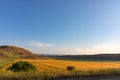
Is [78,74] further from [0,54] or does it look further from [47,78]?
[0,54]

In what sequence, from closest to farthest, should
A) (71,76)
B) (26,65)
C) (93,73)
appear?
1. (71,76)
2. (93,73)
3. (26,65)

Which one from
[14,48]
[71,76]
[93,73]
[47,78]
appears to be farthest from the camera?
[14,48]

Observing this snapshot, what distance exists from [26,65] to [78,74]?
19364 mm

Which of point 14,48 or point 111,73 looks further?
point 14,48

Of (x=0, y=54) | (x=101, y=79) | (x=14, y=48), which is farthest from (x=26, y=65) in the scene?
(x=14, y=48)

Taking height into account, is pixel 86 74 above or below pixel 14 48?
below

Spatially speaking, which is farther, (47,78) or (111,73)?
(111,73)

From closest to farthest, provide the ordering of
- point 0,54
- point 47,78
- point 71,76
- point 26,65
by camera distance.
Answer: point 47,78, point 71,76, point 26,65, point 0,54

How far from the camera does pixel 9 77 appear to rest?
12.9m

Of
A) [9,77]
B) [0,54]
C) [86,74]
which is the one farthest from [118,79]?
[0,54]

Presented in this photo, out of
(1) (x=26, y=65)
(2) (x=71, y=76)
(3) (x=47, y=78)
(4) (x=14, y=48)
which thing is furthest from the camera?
(4) (x=14, y=48)

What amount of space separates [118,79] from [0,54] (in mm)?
109991

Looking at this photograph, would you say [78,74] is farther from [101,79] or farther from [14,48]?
[14,48]

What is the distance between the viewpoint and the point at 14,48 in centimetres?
14288
